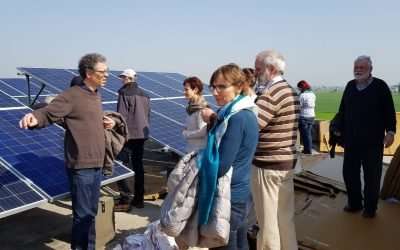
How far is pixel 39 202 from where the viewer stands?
388 cm

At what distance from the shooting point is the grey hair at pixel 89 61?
11.7 ft

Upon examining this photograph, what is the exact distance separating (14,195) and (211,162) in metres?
2.26

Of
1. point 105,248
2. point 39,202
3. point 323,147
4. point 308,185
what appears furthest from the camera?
point 323,147

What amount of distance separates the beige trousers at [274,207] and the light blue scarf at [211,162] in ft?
3.25

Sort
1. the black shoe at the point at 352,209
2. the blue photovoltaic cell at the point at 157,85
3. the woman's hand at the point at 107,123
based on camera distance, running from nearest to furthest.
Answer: the woman's hand at the point at 107,123, the black shoe at the point at 352,209, the blue photovoltaic cell at the point at 157,85

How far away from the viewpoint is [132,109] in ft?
19.0

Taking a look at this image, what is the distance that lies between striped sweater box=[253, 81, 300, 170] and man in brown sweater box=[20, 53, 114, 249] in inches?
55.7

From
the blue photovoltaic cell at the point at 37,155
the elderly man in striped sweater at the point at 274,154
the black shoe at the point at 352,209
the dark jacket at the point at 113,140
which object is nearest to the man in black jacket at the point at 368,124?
the black shoe at the point at 352,209

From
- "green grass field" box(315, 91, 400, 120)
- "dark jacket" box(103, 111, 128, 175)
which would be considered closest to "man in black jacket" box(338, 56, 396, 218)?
"dark jacket" box(103, 111, 128, 175)

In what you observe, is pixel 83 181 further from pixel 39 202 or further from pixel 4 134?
pixel 4 134

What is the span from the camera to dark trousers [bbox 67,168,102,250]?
3660mm

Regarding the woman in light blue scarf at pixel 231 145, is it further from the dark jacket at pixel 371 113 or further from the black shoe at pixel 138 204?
the black shoe at pixel 138 204

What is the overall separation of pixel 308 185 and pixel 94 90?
337cm

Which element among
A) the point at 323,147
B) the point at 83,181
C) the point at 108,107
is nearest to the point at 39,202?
the point at 83,181
